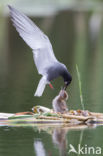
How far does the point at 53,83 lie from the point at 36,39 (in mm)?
4677

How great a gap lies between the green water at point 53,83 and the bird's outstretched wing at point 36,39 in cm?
107

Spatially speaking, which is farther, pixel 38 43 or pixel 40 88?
pixel 38 43

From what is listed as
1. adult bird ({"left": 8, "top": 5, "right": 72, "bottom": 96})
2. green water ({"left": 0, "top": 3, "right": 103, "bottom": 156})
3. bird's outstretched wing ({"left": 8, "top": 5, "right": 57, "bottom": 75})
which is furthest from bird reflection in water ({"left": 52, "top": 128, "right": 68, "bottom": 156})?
bird's outstretched wing ({"left": 8, "top": 5, "right": 57, "bottom": 75})

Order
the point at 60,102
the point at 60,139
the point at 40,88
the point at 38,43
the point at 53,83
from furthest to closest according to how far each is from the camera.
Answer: the point at 53,83 < the point at 38,43 < the point at 60,102 < the point at 40,88 < the point at 60,139

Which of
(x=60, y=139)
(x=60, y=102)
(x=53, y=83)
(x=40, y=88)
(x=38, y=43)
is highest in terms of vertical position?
(x=38, y=43)

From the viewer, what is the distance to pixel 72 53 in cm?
2147

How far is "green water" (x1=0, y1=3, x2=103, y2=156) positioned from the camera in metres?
8.06

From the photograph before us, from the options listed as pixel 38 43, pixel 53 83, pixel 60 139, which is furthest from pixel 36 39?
pixel 53 83

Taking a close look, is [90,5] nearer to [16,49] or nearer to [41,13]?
[41,13]

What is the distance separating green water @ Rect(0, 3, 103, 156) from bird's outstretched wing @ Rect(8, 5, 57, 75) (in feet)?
3.50

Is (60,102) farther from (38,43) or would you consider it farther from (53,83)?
(53,83)

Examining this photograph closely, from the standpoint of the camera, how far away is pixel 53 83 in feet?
47.0

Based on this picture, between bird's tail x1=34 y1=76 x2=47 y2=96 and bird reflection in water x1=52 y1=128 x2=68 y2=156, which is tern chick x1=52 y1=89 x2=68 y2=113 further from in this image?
bird reflection in water x1=52 y1=128 x2=68 y2=156

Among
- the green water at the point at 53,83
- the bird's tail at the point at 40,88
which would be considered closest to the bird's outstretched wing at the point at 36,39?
the bird's tail at the point at 40,88
